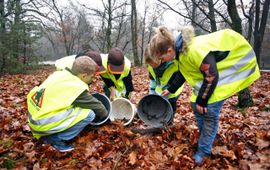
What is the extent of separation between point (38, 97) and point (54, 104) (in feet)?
0.86

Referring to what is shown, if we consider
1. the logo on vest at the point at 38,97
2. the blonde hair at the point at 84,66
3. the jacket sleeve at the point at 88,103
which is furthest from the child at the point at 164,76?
the logo on vest at the point at 38,97

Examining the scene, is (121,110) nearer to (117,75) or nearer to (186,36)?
(117,75)

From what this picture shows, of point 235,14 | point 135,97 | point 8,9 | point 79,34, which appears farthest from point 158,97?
point 79,34

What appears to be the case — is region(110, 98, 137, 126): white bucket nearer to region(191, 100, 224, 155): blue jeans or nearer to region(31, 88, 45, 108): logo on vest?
region(31, 88, 45, 108): logo on vest

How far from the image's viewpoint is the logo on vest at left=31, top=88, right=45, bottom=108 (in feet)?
10.9

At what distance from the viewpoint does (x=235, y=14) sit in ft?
15.8

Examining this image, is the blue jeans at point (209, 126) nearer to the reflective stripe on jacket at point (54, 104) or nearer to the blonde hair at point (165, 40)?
the blonde hair at point (165, 40)

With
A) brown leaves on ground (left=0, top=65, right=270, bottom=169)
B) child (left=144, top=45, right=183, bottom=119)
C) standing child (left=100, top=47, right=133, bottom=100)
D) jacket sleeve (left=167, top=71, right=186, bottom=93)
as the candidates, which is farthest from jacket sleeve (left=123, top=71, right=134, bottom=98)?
jacket sleeve (left=167, top=71, right=186, bottom=93)

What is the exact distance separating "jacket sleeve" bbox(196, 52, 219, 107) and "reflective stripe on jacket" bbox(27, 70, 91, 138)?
1579mm

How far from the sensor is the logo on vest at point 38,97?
3.33m

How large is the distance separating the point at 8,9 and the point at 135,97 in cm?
1459

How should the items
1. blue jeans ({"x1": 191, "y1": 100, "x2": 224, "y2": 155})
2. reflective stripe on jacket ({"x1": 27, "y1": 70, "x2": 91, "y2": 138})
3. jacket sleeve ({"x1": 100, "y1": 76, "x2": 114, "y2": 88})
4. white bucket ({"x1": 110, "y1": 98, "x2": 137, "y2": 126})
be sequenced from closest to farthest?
blue jeans ({"x1": 191, "y1": 100, "x2": 224, "y2": 155}) < reflective stripe on jacket ({"x1": 27, "y1": 70, "x2": 91, "y2": 138}) < white bucket ({"x1": 110, "y1": 98, "x2": 137, "y2": 126}) < jacket sleeve ({"x1": 100, "y1": 76, "x2": 114, "y2": 88})

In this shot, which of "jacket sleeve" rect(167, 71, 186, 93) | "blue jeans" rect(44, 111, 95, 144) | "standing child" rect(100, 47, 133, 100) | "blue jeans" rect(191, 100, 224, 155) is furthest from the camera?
"standing child" rect(100, 47, 133, 100)

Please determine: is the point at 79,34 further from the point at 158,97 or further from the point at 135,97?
the point at 158,97
